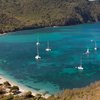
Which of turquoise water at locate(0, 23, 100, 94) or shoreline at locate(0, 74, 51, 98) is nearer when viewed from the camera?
shoreline at locate(0, 74, 51, 98)

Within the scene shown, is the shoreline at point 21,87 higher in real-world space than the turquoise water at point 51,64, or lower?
higher

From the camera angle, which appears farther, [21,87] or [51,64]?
[51,64]

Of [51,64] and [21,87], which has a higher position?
[21,87]

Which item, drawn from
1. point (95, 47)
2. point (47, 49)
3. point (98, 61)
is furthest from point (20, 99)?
point (95, 47)

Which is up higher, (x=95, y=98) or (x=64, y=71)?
(x=95, y=98)

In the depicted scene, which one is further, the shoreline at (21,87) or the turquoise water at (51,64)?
the turquoise water at (51,64)

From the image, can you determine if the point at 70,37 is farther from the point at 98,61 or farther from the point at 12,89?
the point at 12,89

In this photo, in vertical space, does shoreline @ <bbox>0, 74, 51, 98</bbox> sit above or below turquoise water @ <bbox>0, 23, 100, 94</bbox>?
above

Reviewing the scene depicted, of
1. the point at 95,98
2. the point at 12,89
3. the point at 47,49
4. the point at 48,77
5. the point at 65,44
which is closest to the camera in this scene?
the point at 95,98
